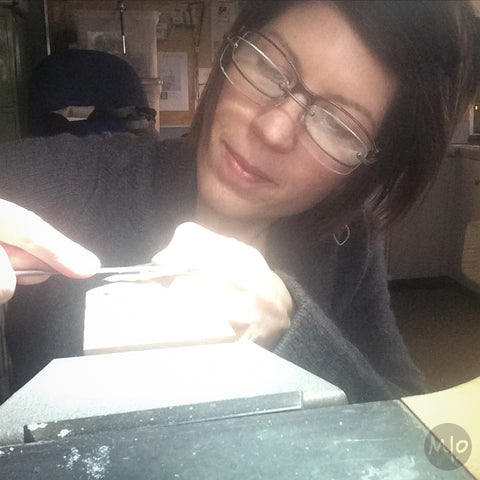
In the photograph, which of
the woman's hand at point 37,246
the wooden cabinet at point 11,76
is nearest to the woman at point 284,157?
the woman's hand at point 37,246

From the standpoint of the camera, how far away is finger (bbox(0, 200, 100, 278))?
41cm

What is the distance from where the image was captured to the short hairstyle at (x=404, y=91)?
64 cm

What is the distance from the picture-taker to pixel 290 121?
67 centimetres

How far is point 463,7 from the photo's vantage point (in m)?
0.67

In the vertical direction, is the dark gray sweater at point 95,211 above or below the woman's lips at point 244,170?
below

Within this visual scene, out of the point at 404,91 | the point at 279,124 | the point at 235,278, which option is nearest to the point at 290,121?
the point at 279,124

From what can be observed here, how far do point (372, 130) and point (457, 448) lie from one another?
55 cm

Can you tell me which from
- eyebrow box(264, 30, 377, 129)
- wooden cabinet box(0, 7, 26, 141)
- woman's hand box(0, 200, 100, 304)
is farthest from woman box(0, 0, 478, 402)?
wooden cabinet box(0, 7, 26, 141)

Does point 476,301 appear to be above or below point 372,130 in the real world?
below

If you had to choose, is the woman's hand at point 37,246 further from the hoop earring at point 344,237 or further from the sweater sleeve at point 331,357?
the hoop earring at point 344,237

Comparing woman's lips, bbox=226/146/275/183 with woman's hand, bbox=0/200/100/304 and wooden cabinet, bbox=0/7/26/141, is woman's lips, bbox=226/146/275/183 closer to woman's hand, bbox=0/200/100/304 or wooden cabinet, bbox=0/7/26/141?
woman's hand, bbox=0/200/100/304

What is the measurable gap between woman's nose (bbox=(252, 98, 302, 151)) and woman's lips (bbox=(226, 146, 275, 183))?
5 centimetres

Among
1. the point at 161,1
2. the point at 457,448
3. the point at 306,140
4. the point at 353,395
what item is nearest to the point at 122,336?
the point at 457,448

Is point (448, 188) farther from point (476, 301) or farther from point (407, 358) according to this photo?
A: point (407, 358)
